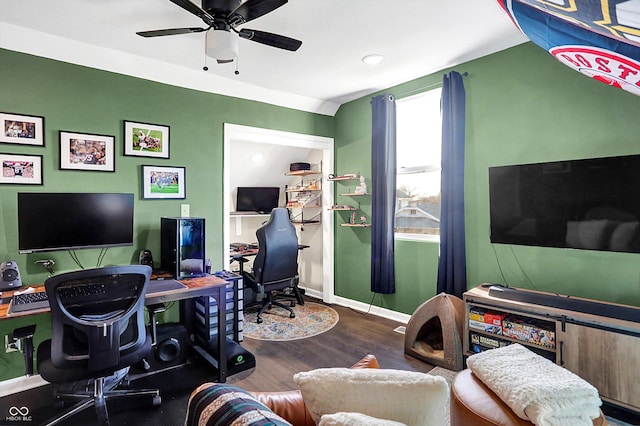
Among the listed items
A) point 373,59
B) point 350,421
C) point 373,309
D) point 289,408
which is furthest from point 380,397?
point 373,309

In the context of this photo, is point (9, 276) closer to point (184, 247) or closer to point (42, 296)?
point (42, 296)

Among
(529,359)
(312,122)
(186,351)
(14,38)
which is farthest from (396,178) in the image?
(14,38)

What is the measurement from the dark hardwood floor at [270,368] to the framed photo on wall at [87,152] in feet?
5.57

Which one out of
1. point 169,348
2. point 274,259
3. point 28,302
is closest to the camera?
point 28,302

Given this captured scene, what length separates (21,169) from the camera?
2518 mm

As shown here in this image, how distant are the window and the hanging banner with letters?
1.67m

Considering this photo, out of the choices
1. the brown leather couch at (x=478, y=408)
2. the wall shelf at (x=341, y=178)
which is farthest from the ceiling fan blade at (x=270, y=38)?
the brown leather couch at (x=478, y=408)

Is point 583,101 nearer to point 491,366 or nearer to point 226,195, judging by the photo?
point 491,366

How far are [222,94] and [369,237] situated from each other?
227 cm

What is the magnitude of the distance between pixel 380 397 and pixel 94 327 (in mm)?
1663

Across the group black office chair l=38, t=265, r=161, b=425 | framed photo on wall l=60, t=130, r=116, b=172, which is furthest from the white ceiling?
black office chair l=38, t=265, r=161, b=425

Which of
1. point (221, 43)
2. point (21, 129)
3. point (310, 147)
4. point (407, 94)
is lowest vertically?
point (21, 129)

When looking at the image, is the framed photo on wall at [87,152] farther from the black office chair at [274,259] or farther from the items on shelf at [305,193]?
the items on shelf at [305,193]
